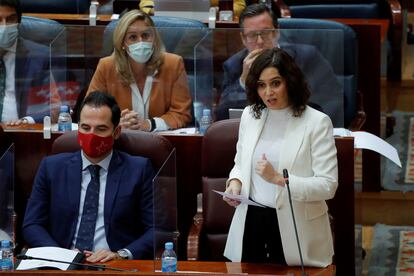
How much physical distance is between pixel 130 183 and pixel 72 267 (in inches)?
14.8

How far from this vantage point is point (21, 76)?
3.36 meters

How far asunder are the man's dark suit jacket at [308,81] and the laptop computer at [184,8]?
947 mm

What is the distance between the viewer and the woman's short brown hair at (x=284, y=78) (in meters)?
2.50

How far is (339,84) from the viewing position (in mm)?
3121

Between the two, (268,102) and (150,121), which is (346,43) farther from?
(268,102)

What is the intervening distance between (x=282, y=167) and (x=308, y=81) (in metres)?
0.71

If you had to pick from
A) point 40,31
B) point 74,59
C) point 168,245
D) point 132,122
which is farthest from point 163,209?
point 40,31

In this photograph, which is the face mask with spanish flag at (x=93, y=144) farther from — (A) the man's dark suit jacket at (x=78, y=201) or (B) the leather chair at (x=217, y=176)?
(B) the leather chair at (x=217, y=176)

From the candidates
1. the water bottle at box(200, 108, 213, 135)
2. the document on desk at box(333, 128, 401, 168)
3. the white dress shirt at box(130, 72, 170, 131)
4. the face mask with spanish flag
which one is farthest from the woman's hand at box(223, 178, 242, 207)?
the white dress shirt at box(130, 72, 170, 131)

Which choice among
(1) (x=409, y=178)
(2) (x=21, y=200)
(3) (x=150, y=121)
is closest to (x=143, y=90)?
(3) (x=150, y=121)

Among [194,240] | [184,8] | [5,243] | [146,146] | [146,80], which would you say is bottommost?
[194,240]

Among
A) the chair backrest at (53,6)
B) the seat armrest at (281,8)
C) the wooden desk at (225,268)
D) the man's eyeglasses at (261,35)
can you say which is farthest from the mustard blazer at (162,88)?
the chair backrest at (53,6)

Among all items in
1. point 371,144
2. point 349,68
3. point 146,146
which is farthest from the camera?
point 349,68

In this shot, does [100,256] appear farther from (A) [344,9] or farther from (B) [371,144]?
(A) [344,9]
